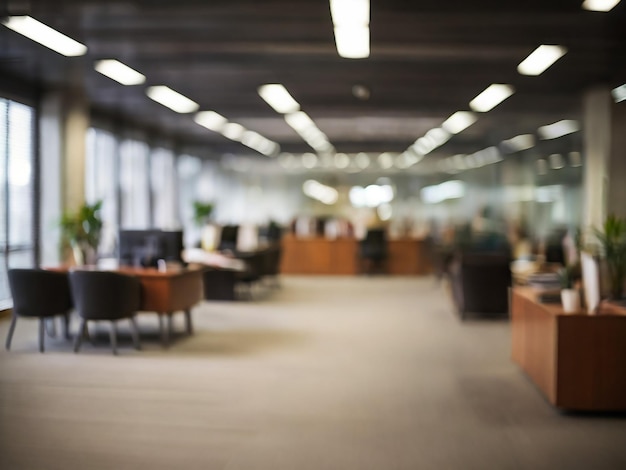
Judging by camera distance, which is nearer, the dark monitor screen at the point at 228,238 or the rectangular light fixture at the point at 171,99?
the rectangular light fixture at the point at 171,99

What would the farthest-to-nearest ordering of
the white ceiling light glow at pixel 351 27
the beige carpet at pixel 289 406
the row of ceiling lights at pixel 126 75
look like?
1. the row of ceiling lights at pixel 126 75
2. the white ceiling light glow at pixel 351 27
3. the beige carpet at pixel 289 406

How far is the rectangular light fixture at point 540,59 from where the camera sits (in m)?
7.24

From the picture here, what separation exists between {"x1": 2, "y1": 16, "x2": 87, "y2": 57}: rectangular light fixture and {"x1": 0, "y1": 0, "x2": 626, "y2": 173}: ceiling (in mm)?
133

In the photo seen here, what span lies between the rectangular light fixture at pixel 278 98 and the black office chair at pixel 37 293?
4.01 metres

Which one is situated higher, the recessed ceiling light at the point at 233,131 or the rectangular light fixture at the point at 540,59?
the recessed ceiling light at the point at 233,131

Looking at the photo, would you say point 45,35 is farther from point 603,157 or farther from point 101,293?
point 603,157

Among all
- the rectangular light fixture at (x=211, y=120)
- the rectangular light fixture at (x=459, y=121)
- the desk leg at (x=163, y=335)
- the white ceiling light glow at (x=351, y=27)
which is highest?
the rectangular light fixture at (x=211, y=120)

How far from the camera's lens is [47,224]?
10414 millimetres

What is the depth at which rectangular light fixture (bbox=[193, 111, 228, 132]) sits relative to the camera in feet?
40.4

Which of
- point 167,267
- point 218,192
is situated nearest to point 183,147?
point 218,192

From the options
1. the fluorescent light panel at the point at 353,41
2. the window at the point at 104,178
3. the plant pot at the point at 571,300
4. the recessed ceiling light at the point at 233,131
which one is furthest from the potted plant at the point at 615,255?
the recessed ceiling light at the point at 233,131

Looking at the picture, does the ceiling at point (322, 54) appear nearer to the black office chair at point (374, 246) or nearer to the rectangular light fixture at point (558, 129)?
the rectangular light fixture at point (558, 129)

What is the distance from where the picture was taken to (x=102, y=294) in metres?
6.75

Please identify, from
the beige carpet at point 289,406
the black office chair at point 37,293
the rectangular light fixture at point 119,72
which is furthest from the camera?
A: the rectangular light fixture at point 119,72
